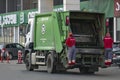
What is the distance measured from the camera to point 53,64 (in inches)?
965

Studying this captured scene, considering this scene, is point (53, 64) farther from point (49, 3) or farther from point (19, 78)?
point (49, 3)

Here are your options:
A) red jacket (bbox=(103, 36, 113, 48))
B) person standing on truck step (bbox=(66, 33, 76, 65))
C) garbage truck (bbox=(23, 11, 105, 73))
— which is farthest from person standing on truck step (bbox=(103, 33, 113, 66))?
person standing on truck step (bbox=(66, 33, 76, 65))

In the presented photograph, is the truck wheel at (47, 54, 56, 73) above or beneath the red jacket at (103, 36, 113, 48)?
beneath

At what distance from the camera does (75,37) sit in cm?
2405

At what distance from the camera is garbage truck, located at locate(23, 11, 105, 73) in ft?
77.1

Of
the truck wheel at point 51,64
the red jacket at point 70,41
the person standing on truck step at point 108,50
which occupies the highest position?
the red jacket at point 70,41

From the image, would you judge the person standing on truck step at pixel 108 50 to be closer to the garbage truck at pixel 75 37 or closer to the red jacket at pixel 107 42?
the red jacket at pixel 107 42

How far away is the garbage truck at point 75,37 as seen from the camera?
2350cm

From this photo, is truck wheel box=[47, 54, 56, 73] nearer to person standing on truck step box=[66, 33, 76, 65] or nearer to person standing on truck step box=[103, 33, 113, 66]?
person standing on truck step box=[66, 33, 76, 65]

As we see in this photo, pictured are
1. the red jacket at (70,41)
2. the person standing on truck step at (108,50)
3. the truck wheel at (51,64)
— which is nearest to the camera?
the red jacket at (70,41)

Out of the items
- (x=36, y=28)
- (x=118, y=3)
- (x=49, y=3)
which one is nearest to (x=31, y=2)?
(x=49, y=3)

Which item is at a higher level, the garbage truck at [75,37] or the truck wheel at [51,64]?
the garbage truck at [75,37]

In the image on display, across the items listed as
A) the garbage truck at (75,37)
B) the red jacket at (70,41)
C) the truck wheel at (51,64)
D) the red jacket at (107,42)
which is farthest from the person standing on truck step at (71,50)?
the truck wheel at (51,64)

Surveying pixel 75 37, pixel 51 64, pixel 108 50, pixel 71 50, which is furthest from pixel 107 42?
pixel 51 64
